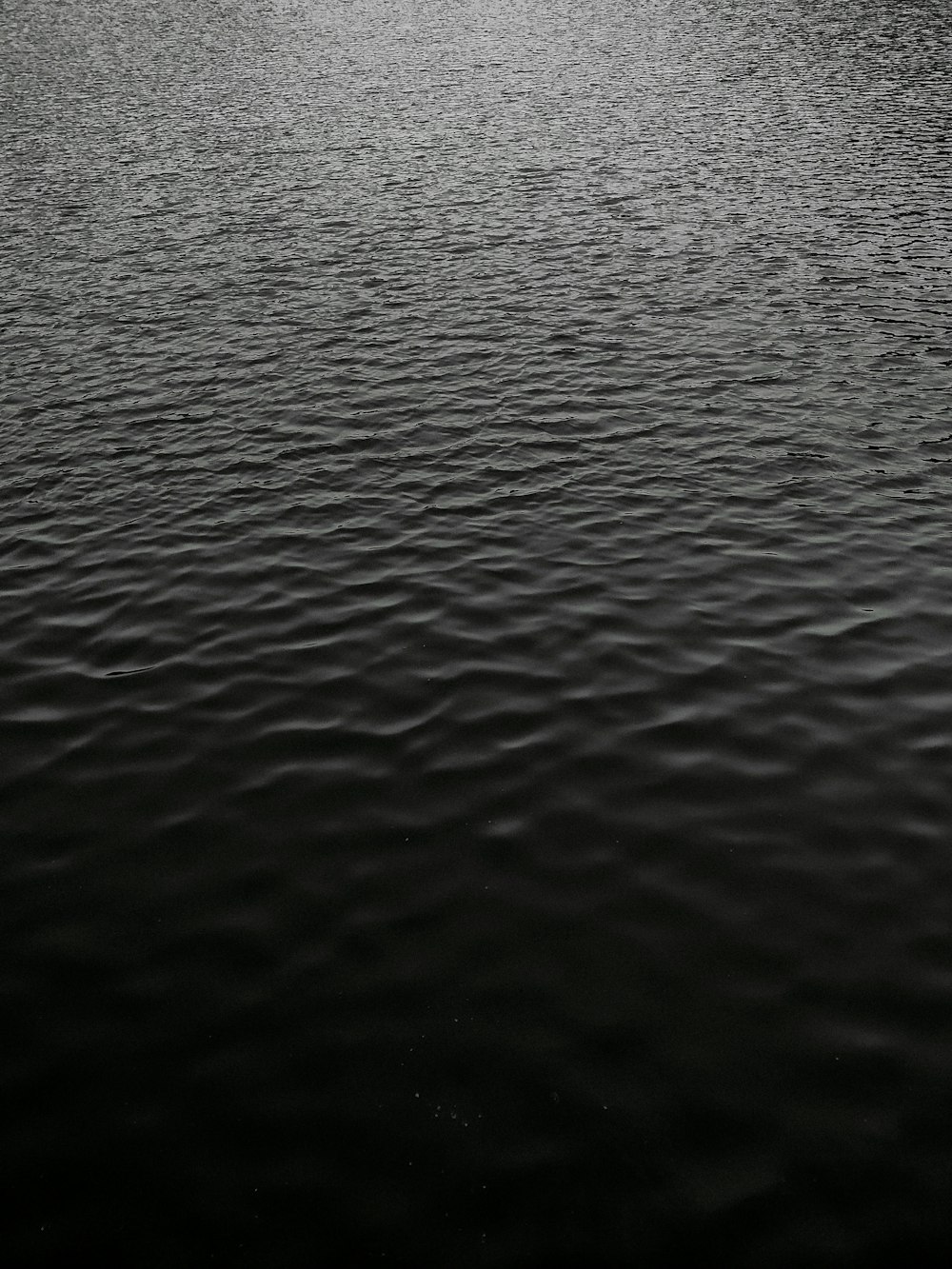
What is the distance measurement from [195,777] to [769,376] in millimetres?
19339

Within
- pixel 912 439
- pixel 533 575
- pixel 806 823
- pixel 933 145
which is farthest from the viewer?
pixel 933 145

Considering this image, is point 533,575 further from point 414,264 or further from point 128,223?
point 128,223

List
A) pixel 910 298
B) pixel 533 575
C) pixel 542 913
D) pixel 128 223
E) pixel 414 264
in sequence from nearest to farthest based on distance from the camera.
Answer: pixel 542 913 < pixel 533 575 < pixel 910 298 < pixel 414 264 < pixel 128 223

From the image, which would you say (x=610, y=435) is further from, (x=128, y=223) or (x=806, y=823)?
(x=128, y=223)

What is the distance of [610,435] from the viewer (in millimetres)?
24156

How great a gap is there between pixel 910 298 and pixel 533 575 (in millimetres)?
19938

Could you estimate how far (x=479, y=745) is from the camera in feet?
48.6

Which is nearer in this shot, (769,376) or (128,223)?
(769,376)

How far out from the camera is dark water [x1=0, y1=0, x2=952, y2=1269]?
9.52 meters

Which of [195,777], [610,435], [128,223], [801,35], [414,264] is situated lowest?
[195,777]

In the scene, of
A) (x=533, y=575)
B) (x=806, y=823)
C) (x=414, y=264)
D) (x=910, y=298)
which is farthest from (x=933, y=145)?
(x=806, y=823)

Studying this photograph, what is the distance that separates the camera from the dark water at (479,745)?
9.52 meters

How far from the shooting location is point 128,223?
39.5m

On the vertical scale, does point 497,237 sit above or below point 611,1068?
above
